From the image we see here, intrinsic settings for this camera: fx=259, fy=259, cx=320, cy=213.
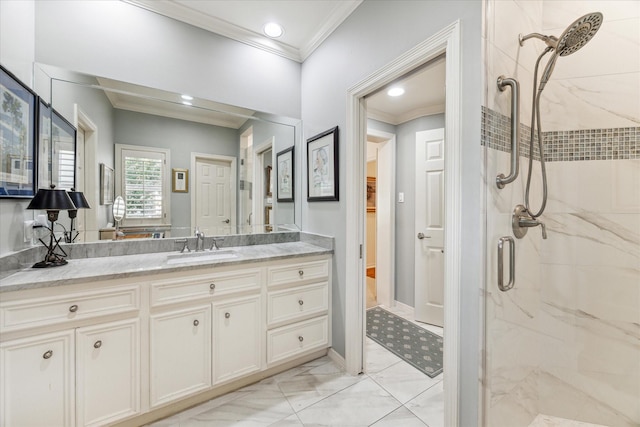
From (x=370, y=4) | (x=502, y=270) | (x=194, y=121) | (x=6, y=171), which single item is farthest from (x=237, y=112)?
(x=502, y=270)

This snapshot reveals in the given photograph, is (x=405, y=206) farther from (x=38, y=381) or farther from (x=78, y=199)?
(x=38, y=381)

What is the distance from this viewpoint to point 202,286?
5.32ft

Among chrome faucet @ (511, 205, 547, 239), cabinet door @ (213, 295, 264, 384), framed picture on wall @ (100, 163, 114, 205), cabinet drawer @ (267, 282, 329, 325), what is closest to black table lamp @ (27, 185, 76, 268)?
framed picture on wall @ (100, 163, 114, 205)

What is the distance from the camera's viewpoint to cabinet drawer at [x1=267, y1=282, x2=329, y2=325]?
191 centimetres

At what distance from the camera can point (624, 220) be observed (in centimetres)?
146

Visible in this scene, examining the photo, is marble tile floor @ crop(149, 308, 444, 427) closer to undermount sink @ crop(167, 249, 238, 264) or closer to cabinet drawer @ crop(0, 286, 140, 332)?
cabinet drawer @ crop(0, 286, 140, 332)

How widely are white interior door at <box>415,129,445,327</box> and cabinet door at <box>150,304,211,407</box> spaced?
225cm

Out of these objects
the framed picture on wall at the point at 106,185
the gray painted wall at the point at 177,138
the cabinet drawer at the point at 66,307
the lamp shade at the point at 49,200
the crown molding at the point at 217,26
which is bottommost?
the cabinet drawer at the point at 66,307

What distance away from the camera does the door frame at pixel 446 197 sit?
4.10 ft

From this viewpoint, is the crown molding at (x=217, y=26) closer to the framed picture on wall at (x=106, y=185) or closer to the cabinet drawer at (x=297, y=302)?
the framed picture on wall at (x=106, y=185)

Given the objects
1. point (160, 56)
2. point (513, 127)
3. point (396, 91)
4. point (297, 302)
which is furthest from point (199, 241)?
point (396, 91)

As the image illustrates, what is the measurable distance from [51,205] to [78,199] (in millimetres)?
301

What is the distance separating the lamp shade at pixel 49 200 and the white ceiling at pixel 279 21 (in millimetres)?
840

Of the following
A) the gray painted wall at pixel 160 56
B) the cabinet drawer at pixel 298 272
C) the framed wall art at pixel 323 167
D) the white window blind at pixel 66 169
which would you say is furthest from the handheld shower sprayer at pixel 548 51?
the white window blind at pixel 66 169
